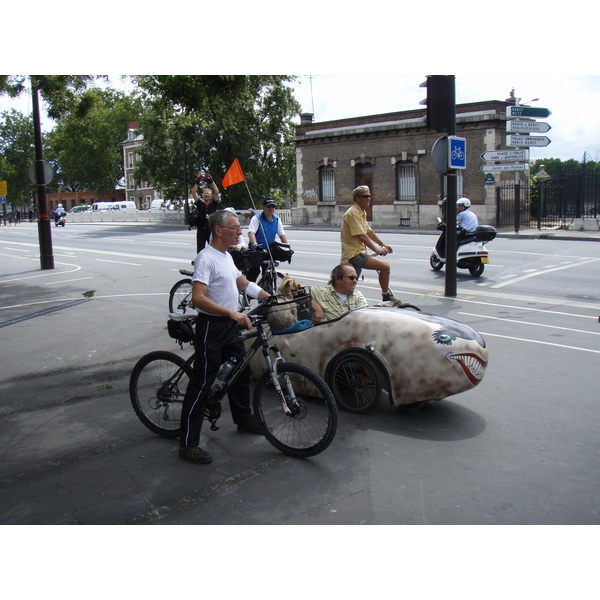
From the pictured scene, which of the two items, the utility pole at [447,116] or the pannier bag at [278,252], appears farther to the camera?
the utility pole at [447,116]

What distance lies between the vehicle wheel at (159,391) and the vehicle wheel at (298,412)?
67 cm

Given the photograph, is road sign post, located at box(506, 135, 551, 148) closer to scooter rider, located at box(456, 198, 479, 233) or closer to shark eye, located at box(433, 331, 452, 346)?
scooter rider, located at box(456, 198, 479, 233)

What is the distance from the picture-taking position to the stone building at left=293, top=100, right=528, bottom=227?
31.4m

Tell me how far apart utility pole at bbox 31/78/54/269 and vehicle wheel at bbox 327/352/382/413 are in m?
12.9

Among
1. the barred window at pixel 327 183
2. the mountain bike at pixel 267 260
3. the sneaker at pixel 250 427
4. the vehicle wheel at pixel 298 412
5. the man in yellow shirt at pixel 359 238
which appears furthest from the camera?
the barred window at pixel 327 183

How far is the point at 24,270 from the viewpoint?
56.4 feet

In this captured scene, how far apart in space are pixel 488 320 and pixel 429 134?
2685 cm

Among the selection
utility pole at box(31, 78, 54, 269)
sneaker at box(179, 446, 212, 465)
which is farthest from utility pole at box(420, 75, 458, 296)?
utility pole at box(31, 78, 54, 269)

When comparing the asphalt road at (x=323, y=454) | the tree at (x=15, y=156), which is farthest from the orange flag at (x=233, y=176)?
the tree at (x=15, y=156)

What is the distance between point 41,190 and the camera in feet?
53.9

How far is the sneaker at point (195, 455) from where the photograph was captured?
13.9 feet

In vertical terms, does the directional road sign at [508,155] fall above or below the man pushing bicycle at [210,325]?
above

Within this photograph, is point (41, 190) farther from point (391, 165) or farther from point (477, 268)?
point (391, 165)

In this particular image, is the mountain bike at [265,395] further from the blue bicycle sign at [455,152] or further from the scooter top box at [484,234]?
the scooter top box at [484,234]
